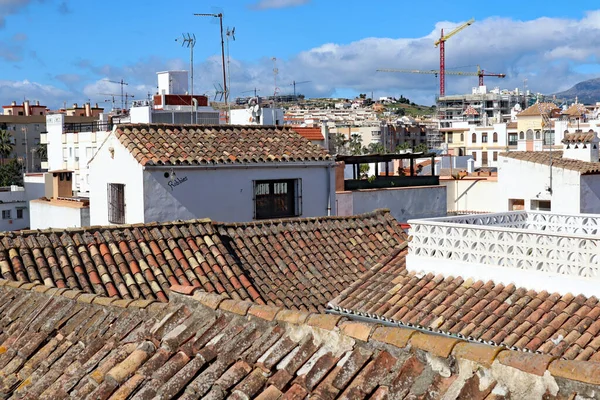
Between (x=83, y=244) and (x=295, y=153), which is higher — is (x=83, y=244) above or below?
below

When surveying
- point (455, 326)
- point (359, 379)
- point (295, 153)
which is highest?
point (295, 153)

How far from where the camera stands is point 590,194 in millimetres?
25016

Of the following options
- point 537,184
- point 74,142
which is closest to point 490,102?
point 74,142

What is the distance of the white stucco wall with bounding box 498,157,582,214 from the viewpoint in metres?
24.6

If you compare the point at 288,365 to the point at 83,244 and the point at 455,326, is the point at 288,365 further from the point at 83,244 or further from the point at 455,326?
the point at 83,244

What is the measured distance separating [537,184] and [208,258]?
17051 millimetres

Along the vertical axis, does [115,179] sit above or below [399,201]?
above

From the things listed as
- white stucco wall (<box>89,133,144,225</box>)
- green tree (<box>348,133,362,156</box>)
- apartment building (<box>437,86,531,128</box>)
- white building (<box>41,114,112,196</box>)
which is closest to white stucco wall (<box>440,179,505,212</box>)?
white stucco wall (<box>89,133,144,225</box>)

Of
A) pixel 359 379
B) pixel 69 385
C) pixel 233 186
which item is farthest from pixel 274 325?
pixel 233 186

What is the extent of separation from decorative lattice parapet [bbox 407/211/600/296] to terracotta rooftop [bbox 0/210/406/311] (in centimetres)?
180

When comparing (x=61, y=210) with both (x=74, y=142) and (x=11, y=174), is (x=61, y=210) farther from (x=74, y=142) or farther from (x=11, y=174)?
(x=11, y=174)

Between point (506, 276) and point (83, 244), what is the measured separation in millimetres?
6312

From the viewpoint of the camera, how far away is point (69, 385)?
5.52 m

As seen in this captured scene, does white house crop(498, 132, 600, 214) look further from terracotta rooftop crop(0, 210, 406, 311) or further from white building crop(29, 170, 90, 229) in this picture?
white building crop(29, 170, 90, 229)
